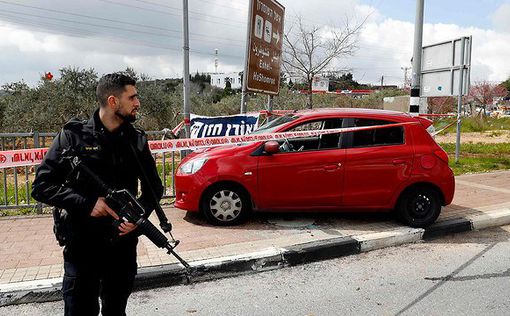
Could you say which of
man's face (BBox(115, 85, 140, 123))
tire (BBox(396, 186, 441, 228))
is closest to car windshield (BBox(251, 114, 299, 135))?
tire (BBox(396, 186, 441, 228))

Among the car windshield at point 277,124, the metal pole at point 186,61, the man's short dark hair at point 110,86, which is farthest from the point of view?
the metal pole at point 186,61

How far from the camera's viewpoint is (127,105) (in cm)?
246

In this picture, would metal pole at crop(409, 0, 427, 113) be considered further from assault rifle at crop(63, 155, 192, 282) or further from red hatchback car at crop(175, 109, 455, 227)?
assault rifle at crop(63, 155, 192, 282)

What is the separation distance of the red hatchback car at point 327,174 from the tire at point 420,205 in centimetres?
1

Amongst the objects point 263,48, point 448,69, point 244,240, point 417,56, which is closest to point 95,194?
point 244,240

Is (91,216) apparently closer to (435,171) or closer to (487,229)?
(435,171)

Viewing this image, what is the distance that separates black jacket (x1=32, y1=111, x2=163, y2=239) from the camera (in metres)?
2.30

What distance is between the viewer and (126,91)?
246cm

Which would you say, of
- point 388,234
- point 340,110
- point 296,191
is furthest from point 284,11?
point 388,234

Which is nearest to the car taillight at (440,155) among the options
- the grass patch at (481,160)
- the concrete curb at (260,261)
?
the concrete curb at (260,261)

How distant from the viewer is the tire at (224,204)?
5.64 m

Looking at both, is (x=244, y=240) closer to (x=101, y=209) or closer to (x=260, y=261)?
(x=260, y=261)

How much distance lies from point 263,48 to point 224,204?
12.6 ft

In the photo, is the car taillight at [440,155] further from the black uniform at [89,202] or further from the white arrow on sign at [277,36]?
the black uniform at [89,202]
